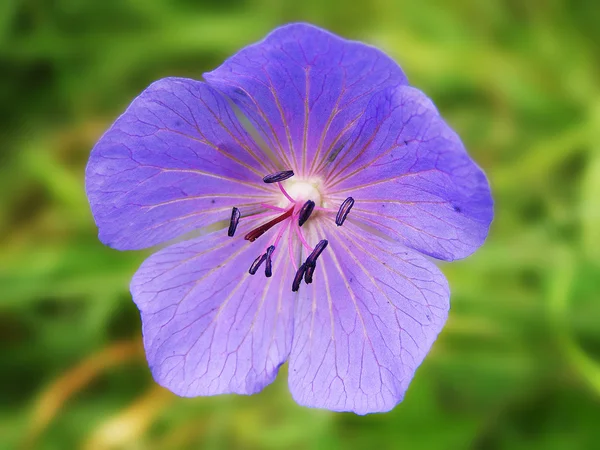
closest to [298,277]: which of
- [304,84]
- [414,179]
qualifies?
[414,179]

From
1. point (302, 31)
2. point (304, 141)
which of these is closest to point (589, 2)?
Result: point (304, 141)

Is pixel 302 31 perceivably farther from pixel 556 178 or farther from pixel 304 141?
pixel 556 178

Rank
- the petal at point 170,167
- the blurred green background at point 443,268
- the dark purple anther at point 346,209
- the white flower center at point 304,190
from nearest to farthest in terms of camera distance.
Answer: the petal at point 170,167
the dark purple anther at point 346,209
the white flower center at point 304,190
the blurred green background at point 443,268

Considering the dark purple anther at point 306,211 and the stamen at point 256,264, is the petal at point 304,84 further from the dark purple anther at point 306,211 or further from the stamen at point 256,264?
the stamen at point 256,264

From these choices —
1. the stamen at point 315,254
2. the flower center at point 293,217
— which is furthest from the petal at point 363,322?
the stamen at point 315,254

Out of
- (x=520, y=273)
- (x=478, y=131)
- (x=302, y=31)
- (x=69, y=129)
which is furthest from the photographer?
(x=69, y=129)

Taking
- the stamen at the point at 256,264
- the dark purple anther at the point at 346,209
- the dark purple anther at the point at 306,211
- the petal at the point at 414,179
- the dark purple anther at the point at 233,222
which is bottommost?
the stamen at the point at 256,264

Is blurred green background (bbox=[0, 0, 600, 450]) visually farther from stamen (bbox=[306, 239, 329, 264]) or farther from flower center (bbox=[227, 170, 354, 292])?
stamen (bbox=[306, 239, 329, 264])
